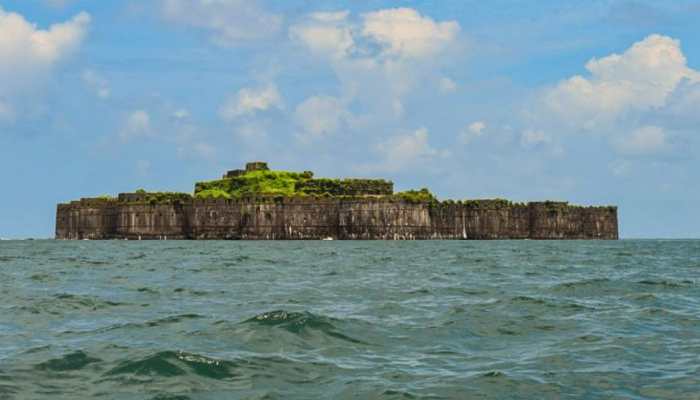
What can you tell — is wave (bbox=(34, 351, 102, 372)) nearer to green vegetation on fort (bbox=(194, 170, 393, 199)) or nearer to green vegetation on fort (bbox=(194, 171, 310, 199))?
green vegetation on fort (bbox=(194, 170, 393, 199))

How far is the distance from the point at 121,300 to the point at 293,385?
1279cm

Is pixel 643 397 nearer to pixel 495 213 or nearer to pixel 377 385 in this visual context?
pixel 377 385

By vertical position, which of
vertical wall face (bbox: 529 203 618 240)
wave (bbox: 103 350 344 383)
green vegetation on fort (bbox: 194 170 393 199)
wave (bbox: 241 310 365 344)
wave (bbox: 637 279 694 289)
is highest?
green vegetation on fort (bbox: 194 170 393 199)

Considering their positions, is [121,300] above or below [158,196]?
below

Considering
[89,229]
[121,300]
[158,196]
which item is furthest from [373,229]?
[121,300]

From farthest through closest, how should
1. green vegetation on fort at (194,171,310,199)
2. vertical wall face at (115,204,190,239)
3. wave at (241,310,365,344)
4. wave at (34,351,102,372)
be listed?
green vegetation on fort at (194,171,310,199)
vertical wall face at (115,204,190,239)
wave at (241,310,365,344)
wave at (34,351,102,372)

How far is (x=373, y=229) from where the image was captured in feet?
359

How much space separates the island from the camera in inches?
4360

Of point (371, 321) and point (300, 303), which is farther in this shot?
point (300, 303)

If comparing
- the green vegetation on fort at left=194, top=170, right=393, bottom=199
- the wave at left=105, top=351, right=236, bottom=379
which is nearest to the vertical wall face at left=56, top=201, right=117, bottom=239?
the green vegetation on fort at left=194, top=170, right=393, bottom=199

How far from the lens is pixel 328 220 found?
367ft

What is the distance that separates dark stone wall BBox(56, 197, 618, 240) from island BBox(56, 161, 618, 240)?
0.43 ft

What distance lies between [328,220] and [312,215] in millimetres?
2212

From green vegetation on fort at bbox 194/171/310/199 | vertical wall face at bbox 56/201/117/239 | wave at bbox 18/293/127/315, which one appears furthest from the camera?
green vegetation on fort at bbox 194/171/310/199
